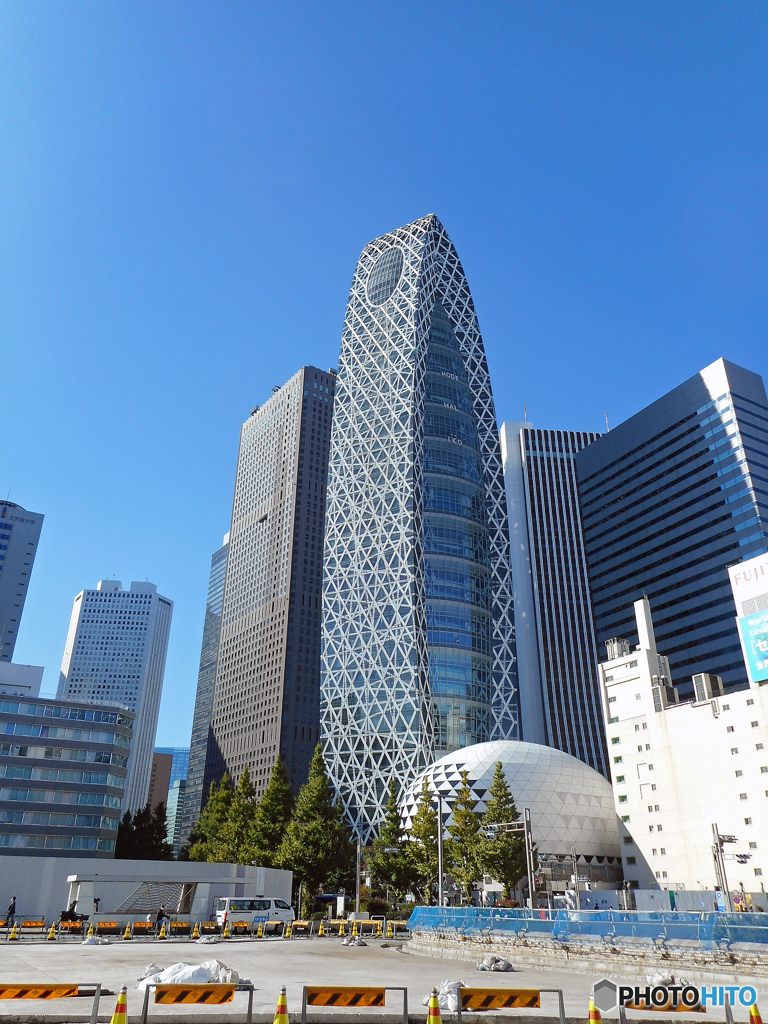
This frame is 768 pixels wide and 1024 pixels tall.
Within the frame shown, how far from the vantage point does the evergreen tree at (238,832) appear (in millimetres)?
80375

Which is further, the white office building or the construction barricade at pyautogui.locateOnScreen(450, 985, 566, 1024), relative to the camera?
the white office building

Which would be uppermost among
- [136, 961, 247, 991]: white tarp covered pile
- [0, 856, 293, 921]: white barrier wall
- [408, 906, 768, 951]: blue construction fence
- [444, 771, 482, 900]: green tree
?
[444, 771, 482, 900]: green tree

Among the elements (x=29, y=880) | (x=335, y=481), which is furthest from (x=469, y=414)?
(x=29, y=880)

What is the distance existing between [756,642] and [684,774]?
18.8m

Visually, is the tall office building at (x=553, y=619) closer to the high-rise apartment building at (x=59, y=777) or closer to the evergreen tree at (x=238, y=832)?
the evergreen tree at (x=238, y=832)

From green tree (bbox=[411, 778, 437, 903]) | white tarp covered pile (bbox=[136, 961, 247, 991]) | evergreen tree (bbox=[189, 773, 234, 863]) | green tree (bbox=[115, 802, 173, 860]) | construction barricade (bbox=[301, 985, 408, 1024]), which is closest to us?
construction barricade (bbox=[301, 985, 408, 1024])

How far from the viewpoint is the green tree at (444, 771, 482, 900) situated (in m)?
64.6

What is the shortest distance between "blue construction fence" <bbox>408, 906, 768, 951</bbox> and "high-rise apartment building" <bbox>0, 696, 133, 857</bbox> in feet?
194

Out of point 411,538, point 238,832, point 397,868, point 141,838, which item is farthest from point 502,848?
point 411,538

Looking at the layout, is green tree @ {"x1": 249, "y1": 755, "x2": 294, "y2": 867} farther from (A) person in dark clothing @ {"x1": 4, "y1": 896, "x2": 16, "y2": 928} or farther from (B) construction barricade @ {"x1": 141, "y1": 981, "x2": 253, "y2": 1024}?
(B) construction barricade @ {"x1": 141, "y1": 981, "x2": 253, "y2": 1024}

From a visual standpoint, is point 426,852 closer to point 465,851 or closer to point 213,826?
point 465,851

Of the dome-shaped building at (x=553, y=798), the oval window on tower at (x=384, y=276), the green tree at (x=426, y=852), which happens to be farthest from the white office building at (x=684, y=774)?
the oval window on tower at (x=384, y=276)

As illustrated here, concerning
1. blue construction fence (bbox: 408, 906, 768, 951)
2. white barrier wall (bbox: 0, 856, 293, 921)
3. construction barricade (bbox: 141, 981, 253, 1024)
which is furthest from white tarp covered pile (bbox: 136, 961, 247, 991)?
white barrier wall (bbox: 0, 856, 293, 921)

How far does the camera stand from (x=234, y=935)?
4856 cm
